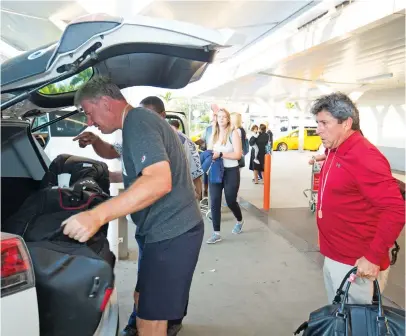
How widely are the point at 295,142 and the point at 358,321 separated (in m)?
Answer: 29.7

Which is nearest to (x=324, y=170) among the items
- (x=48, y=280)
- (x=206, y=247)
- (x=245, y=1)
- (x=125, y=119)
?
(x=125, y=119)

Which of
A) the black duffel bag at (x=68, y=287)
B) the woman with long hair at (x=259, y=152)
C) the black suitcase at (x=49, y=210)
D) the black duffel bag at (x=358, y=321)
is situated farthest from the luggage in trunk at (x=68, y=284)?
the woman with long hair at (x=259, y=152)

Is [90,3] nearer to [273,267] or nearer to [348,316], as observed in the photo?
[273,267]

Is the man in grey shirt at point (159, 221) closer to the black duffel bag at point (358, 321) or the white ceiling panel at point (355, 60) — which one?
the black duffel bag at point (358, 321)

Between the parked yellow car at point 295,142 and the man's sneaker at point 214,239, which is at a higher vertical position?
the man's sneaker at point 214,239

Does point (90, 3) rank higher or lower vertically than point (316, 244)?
higher

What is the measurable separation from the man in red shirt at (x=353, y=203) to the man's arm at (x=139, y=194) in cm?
105

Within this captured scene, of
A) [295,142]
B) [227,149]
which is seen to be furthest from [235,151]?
[295,142]

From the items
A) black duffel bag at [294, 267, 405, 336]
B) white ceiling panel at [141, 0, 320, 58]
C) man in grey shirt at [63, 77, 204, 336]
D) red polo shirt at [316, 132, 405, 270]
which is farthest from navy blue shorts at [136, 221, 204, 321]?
white ceiling panel at [141, 0, 320, 58]

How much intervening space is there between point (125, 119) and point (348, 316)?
1.45 meters

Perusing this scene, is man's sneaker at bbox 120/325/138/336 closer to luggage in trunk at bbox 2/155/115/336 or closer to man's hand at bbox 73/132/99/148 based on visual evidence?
luggage in trunk at bbox 2/155/115/336

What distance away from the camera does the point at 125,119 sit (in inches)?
79.2

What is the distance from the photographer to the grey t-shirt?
6.30 ft

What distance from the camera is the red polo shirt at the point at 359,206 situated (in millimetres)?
2027
